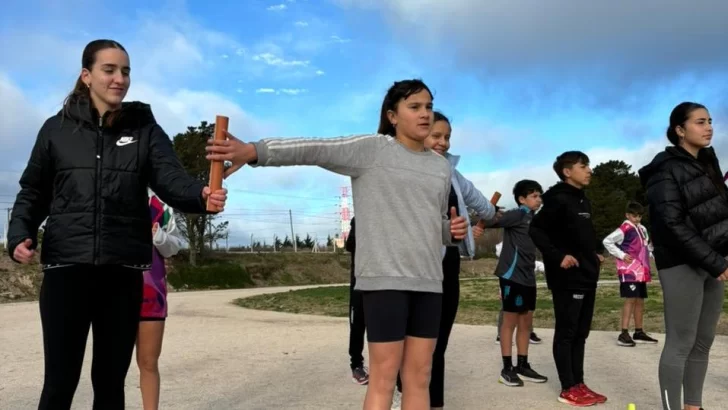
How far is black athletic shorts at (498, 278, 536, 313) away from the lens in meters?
6.26

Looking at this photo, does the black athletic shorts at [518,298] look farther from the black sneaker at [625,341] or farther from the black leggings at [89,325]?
the black leggings at [89,325]

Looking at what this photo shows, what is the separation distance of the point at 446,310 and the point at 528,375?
93.5 inches

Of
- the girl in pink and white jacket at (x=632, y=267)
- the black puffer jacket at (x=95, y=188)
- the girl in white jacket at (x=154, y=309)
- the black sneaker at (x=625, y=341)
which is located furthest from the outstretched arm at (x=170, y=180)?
the black sneaker at (x=625, y=341)

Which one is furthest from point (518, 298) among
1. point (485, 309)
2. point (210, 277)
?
point (210, 277)

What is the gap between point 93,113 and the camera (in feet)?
10.2

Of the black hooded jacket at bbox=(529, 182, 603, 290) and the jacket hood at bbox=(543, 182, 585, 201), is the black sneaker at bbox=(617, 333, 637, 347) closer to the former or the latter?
the black hooded jacket at bbox=(529, 182, 603, 290)

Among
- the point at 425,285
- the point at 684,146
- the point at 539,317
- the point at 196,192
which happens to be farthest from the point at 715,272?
the point at 539,317

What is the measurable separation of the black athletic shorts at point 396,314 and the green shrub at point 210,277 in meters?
30.1

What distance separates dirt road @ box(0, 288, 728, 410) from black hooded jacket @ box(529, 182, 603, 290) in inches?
39.3

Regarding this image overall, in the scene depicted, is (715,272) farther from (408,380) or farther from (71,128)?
(71,128)

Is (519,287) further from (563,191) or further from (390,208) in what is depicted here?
(390,208)

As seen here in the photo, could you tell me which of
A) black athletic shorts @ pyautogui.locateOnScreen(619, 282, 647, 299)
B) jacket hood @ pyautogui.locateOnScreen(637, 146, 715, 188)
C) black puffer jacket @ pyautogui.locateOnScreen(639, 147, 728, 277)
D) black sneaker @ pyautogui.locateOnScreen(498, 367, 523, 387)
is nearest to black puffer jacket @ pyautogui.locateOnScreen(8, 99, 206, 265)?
black puffer jacket @ pyautogui.locateOnScreen(639, 147, 728, 277)

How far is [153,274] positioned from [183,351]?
4519 mm

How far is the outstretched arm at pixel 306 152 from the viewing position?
9.11 ft
